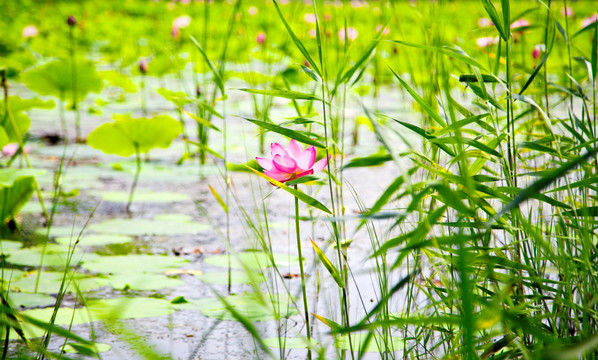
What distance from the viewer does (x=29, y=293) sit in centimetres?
117

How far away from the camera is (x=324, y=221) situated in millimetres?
1188

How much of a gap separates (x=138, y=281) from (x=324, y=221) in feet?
1.33

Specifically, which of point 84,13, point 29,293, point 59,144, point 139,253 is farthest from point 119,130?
point 84,13

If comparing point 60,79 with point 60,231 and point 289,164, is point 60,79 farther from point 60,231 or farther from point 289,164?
point 289,164

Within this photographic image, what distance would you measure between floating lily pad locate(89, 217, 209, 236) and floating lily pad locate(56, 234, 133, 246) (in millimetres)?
28

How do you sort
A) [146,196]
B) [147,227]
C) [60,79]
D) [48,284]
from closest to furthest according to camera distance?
[48,284]
[147,227]
[146,196]
[60,79]

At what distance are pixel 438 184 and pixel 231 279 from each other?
755mm

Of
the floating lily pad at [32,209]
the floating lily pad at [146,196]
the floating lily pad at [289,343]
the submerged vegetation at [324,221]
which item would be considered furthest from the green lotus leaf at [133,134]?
the floating lily pad at [289,343]

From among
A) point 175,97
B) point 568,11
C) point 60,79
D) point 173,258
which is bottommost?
point 173,258

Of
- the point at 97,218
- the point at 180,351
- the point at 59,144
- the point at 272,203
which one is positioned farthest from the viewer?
the point at 59,144

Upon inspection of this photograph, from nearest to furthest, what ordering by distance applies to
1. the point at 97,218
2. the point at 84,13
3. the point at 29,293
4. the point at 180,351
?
the point at 180,351
the point at 29,293
the point at 97,218
the point at 84,13

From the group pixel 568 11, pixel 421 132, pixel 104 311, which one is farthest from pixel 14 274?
pixel 568 11

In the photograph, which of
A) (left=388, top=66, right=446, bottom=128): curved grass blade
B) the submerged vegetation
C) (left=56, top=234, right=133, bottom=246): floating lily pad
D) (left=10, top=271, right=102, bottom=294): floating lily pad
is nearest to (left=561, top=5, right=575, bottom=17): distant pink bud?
the submerged vegetation

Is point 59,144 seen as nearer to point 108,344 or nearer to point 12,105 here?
point 12,105
